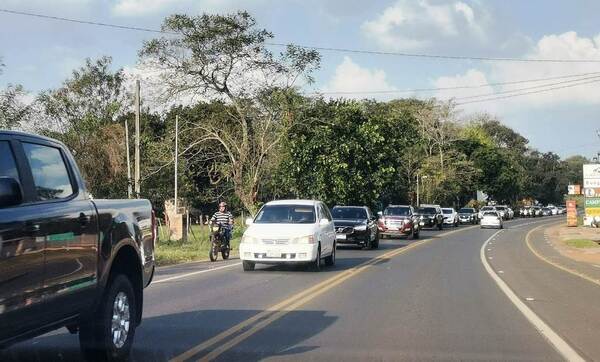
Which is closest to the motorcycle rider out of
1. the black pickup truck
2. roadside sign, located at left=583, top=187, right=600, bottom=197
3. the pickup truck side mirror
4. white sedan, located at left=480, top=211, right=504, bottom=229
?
the black pickup truck

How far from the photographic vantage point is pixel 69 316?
20.0 ft

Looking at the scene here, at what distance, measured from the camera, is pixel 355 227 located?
26.6 m

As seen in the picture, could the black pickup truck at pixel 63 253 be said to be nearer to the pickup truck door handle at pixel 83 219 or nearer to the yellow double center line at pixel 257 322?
the pickup truck door handle at pixel 83 219

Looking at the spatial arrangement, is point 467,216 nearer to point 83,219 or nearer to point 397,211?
point 397,211

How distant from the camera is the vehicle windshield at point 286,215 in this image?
17.7 m

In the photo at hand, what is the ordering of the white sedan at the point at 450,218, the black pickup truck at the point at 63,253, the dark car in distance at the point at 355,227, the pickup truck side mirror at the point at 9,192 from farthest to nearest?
the white sedan at the point at 450,218
the dark car in distance at the point at 355,227
the black pickup truck at the point at 63,253
the pickup truck side mirror at the point at 9,192

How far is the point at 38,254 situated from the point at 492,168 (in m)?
88.3

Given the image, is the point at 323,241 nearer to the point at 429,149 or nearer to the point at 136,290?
the point at 136,290

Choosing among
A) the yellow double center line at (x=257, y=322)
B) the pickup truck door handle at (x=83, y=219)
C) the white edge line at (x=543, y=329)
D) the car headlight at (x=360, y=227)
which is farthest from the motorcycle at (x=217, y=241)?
the pickup truck door handle at (x=83, y=219)

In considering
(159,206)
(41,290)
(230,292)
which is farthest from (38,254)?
(159,206)

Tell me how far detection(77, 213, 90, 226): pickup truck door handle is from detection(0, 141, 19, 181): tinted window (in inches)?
30.4

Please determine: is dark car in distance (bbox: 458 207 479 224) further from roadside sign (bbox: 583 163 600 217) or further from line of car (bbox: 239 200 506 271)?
line of car (bbox: 239 200 506 271)

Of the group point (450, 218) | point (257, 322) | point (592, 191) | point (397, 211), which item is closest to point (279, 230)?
point (257, 322)

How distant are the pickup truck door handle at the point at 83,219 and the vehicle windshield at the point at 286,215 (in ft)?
36.9
